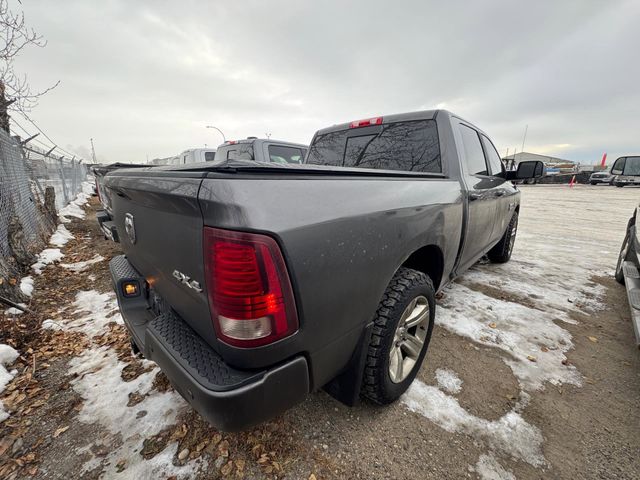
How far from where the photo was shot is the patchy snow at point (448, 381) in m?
2.12

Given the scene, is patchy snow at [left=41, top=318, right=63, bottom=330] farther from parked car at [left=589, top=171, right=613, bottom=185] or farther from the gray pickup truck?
parked car at [left=589, top=171, right=613, bottom=185]

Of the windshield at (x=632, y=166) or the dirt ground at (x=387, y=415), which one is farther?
the windshield at (x=632, y=166)

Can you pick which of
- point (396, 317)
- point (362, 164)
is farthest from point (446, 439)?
point (362, 164)

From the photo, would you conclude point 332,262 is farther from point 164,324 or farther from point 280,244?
point 164,324

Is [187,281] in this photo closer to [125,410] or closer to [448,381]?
[125,410]

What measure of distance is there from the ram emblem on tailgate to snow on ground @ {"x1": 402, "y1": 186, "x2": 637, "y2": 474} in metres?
1.64

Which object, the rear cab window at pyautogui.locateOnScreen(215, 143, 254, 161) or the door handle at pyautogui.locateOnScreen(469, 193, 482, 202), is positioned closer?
the door handle at pyautogui.locateOnScreen(469, 193, 482, 202)

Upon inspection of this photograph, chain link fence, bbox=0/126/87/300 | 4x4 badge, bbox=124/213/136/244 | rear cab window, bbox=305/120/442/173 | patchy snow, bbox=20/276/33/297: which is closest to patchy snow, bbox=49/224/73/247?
chain link fence, bbox=0/126/87/300

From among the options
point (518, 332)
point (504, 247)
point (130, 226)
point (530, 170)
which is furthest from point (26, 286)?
point (504, 247)

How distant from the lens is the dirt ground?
5.18ft

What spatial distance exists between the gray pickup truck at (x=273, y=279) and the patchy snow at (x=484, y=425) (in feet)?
0.62

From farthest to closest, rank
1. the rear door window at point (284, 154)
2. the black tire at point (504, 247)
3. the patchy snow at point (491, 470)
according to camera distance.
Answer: the rear door window at point (284, 154) < the black tire at point (504, 247) < the patchy snow at point (491, 470)

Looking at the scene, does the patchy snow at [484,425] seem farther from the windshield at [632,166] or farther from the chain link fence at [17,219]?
the chain link fence at [17,219]

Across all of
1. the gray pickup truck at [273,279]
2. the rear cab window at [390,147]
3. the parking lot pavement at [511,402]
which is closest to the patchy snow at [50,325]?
the gray pickup truck at [273,279]
